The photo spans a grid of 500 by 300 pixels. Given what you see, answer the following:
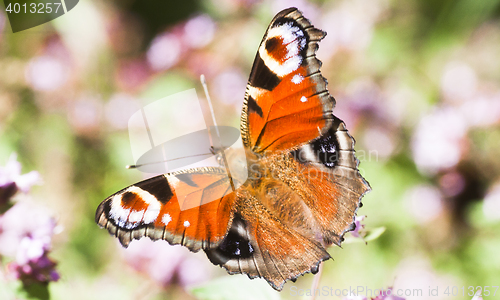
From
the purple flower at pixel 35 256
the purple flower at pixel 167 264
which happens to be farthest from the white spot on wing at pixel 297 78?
the purple flower at pixel 167 264

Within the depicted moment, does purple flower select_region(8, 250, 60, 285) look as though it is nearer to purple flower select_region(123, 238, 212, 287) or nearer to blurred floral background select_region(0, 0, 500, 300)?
blurred floral background select_region(0, 0, 500, 300)

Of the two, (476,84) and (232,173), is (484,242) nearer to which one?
(476,84)

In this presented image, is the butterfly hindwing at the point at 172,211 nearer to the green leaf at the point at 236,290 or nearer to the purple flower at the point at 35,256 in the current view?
the green leaf at the point at 236,290

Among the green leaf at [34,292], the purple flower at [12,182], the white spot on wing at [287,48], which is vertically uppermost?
the white spot on wing at [287,48]

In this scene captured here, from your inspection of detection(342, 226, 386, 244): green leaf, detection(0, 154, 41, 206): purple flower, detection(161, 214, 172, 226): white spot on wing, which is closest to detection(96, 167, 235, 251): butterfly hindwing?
detection(161, 214, 172, 226): white spot on wing

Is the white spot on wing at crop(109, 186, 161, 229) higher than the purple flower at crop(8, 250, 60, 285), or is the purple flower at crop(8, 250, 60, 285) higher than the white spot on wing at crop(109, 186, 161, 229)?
the white spot on wing at crop(109, 186, 161, 229)

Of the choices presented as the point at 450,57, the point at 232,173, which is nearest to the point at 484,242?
the point at 450,57

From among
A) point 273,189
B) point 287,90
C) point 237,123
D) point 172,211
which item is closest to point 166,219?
point 172,211
